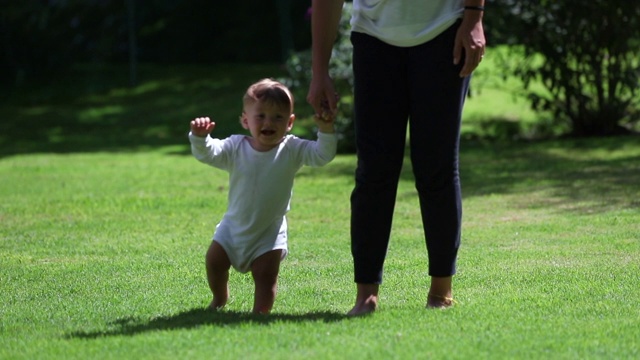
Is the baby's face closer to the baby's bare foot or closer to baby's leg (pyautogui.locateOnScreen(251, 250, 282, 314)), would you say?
baby's leg (pyautogui.locateOnScreen(251, 250, 282, 314))

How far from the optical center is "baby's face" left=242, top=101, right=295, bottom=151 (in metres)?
5.23

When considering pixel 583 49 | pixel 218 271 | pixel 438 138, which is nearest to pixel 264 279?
pixel 218 271

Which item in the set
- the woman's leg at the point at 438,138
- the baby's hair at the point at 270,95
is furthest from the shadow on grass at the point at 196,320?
the baby's hair at the point at 270,95

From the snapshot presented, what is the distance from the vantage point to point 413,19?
4910 millimetres

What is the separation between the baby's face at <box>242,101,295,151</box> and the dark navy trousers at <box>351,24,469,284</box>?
0.39 m

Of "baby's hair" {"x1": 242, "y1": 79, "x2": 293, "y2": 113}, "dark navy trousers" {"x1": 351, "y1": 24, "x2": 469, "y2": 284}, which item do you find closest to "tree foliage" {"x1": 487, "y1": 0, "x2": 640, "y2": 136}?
"baby's hair" {"x1": 242, "y1": 79, "x2": 293, "y2": 113}

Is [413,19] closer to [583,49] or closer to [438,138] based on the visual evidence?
[438,138]

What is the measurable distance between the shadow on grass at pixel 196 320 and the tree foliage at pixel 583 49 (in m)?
9.83

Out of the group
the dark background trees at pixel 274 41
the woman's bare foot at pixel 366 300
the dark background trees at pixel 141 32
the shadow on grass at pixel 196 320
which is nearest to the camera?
the shadow on grass at pixel 196 320

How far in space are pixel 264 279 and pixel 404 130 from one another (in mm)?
905

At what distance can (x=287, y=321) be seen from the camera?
192 inches

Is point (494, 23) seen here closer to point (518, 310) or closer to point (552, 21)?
point (552, 21)

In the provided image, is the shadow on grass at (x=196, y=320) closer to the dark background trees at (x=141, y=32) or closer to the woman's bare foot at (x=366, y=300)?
the woman's bare foot at (x=366, y=300)

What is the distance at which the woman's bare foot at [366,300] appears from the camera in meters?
5.11
